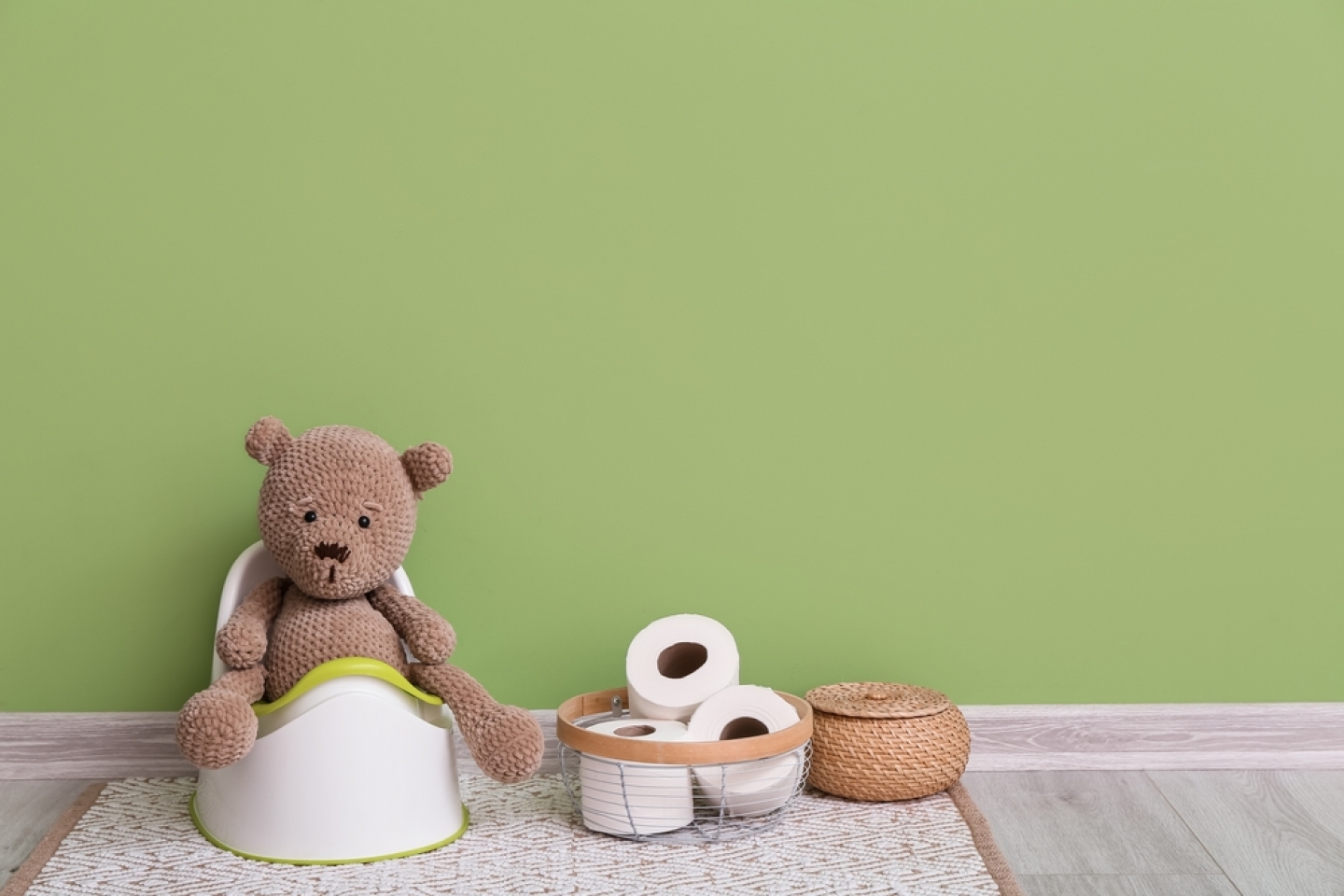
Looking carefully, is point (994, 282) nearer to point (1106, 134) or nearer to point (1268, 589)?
point (1106, 134)

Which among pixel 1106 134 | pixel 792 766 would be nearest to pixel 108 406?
pixel 792 766

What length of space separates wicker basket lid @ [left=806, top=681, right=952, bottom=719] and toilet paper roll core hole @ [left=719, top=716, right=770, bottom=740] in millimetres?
125

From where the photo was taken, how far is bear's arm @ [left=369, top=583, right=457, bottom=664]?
137 cm

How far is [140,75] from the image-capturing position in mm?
1530

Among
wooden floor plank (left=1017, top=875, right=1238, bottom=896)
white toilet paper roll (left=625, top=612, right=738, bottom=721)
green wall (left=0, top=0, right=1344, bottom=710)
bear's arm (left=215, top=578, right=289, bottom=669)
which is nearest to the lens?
wooden floor plank (left=1017, top=875, right=1238, bottom=896)

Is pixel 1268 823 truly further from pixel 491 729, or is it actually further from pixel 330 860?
pixel 330 860

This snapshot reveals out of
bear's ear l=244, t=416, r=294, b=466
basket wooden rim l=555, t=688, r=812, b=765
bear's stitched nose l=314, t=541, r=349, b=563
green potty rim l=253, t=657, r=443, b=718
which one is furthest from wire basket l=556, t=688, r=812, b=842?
bear's ear l=244, t=416, r=294, b=466

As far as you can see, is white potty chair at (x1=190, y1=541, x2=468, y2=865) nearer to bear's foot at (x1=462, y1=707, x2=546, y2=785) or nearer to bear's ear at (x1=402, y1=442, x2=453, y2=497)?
bear's foot at (x1=462, y1=707, x2=546, y2=785)

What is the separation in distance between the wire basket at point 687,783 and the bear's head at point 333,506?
0.32m

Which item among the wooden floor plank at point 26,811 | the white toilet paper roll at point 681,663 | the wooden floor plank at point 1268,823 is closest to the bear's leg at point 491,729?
the white toilet paper roll at point 681,663

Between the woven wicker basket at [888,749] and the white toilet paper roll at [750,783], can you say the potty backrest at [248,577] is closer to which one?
the white toilet paper roll at [750,783]

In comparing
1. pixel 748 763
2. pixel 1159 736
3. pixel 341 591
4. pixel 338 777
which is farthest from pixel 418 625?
pixel 1159 736

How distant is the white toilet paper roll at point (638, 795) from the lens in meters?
1.31

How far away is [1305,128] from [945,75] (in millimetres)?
513
